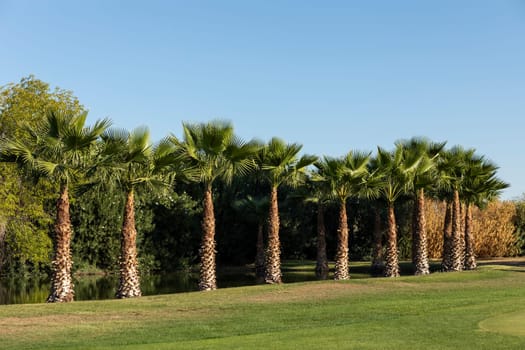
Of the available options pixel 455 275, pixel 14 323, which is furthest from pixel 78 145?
pixel 455 275

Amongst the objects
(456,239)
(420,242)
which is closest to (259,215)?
(420,242)

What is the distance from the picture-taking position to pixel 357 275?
38906 millimetres

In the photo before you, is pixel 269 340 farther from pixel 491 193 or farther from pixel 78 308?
pixel 491 193

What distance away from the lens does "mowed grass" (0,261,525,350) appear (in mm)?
14672

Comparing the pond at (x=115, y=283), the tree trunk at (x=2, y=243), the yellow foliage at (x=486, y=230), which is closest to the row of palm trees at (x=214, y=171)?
the pond at (x=115, y=283)

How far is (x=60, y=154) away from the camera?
78.9ft

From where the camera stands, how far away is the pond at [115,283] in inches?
1233

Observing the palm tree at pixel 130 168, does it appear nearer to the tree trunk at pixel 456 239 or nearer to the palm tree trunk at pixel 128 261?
the palm tree trunk at pixel 128 261

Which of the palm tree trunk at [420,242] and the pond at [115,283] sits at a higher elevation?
the palm tree trunk at [420,242]

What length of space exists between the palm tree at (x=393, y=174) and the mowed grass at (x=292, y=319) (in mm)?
5562

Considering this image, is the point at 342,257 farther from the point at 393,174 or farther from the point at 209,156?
the point at 209,156

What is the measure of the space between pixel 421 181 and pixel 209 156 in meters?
11.4

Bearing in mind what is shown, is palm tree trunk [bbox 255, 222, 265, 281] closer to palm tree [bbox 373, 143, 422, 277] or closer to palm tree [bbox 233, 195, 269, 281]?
palm tree [bbox 233, 195, 269, 281]

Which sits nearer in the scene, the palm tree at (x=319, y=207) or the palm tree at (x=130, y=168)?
the palm tree at (x=130, y=168)
